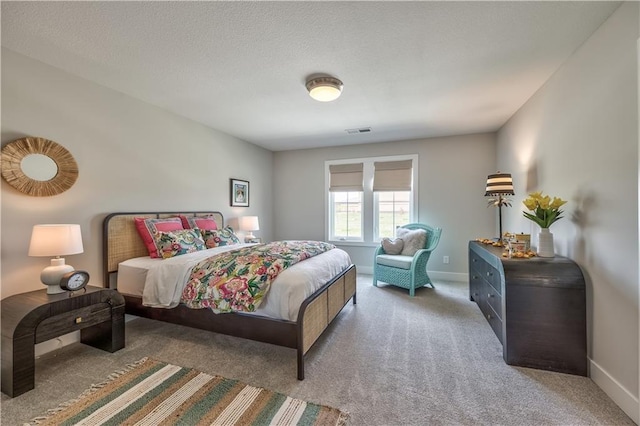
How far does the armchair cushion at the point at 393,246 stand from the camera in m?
4.31

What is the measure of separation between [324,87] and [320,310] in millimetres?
2056

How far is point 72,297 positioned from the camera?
2053 mm

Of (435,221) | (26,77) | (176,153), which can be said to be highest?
(26,77)

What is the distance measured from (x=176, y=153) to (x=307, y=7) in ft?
8.80

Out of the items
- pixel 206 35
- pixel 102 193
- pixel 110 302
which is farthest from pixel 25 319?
pixel 206 35

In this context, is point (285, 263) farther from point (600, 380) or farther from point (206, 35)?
point (600, 380)

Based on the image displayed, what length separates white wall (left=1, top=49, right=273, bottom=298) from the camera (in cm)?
215

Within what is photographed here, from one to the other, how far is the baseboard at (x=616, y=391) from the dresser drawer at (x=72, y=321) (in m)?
→ 3.71

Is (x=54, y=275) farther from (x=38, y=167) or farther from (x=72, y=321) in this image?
(x=38, y=167)

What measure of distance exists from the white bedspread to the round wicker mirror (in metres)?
0.94

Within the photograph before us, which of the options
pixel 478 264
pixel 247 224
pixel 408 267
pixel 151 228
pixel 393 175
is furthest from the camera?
pixel 393 175

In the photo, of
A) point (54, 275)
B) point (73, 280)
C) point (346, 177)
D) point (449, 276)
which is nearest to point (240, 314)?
point (73, 280)

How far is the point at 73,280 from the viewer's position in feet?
6.89

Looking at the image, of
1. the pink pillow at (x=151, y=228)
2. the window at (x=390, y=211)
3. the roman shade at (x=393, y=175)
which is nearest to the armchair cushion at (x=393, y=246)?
the window at (x=390, y=211)
